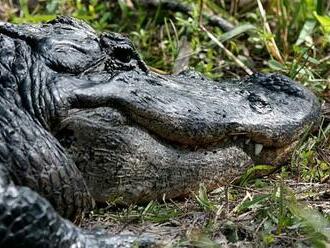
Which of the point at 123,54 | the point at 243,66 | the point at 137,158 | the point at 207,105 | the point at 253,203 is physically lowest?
the point at 243,66

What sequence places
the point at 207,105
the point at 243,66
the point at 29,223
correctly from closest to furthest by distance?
the point at 29,223 < the point at 207,105 < the point at 243,66

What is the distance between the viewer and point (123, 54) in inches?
132

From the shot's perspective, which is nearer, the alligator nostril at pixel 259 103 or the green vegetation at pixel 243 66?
the green vegetation at pixel 243 66

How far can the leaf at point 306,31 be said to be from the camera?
5.14m

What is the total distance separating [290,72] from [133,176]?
166 centimetres

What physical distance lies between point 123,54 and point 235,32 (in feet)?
6.51

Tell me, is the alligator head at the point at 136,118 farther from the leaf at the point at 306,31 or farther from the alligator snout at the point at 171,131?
the leaf at the point at 306,31

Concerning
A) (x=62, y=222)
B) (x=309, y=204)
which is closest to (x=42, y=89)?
(x=62, y=222)

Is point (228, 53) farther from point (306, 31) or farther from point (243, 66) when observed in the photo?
point (306, 31)

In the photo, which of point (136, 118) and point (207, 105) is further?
point (207, 105)

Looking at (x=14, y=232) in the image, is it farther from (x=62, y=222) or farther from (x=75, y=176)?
(x=75, y=176)

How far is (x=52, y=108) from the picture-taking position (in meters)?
3.01

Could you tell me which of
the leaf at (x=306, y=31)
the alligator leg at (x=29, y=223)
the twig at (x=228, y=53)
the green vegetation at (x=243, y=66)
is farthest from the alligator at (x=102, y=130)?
the leaf at (x=306, y=31)

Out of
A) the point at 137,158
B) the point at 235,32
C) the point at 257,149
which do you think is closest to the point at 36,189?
the point at 137,158
